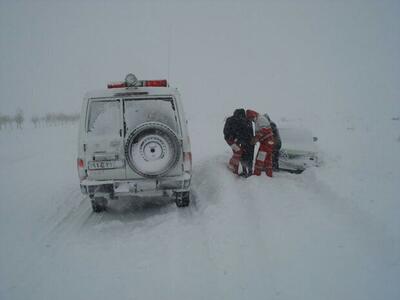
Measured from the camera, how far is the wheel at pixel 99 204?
17.9 ft

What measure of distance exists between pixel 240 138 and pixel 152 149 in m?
2.93

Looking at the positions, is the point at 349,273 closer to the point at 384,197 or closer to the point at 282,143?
the point at 384,197

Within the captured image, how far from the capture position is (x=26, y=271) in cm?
367

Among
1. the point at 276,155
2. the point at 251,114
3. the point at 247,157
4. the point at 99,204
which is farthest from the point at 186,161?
the point at 276,155

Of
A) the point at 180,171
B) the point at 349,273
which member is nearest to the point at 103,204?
the point at 180,171

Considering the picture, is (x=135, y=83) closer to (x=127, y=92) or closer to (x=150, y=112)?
(x=127, y=92)

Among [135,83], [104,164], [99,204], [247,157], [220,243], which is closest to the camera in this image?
[220,243]

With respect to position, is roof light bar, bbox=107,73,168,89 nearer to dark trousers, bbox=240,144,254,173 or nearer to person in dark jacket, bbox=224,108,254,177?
person in dark jacket, bbox=224,108,254,177

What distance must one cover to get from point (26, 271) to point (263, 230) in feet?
10.8

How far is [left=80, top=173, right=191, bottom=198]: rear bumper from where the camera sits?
15.8 feet

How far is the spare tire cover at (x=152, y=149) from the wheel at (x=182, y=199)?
2.90 ft

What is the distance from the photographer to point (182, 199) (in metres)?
5.45

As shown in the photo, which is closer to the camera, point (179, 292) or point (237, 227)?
point (179, 292)

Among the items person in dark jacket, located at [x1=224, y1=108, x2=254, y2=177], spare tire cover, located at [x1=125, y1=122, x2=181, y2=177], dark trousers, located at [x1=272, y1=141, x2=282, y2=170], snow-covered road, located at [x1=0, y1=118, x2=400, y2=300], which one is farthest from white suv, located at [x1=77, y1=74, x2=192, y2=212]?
dark trousers, located at [x1=272, y1=141, x2=282, y2=170]
